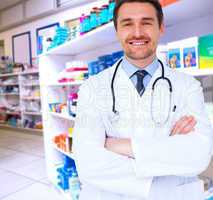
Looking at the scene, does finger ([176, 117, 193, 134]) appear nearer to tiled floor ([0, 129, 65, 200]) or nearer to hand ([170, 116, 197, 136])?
hand ([170, 116, 197, 136])

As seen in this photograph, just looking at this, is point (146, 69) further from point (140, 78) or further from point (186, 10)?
point (186, 10)

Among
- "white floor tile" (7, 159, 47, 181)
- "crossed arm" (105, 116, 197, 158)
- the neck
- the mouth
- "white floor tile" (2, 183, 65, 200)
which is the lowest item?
"white floor tile" (2, 183, 65, 200)

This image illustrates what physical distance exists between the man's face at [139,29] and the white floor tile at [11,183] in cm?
247

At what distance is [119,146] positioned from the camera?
1022 mm

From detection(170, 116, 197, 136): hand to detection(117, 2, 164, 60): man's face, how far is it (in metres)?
→ 0.31

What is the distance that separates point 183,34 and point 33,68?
4.49 meters

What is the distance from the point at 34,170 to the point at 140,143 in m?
2.87

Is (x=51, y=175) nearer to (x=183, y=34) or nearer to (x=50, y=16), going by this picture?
(x=183, y=34)

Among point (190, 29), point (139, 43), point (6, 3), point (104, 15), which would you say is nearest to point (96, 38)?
point (104, 15)

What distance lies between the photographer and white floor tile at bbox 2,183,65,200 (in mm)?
2629

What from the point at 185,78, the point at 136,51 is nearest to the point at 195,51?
the point at 185,78

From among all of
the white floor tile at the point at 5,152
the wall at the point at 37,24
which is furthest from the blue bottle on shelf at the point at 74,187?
the white floor tile at the point at 5,152

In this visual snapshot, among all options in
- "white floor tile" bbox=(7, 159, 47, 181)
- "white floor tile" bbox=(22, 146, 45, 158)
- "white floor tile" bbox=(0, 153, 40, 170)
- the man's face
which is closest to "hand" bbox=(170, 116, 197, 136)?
the man's face

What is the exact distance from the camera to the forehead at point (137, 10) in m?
1.04
